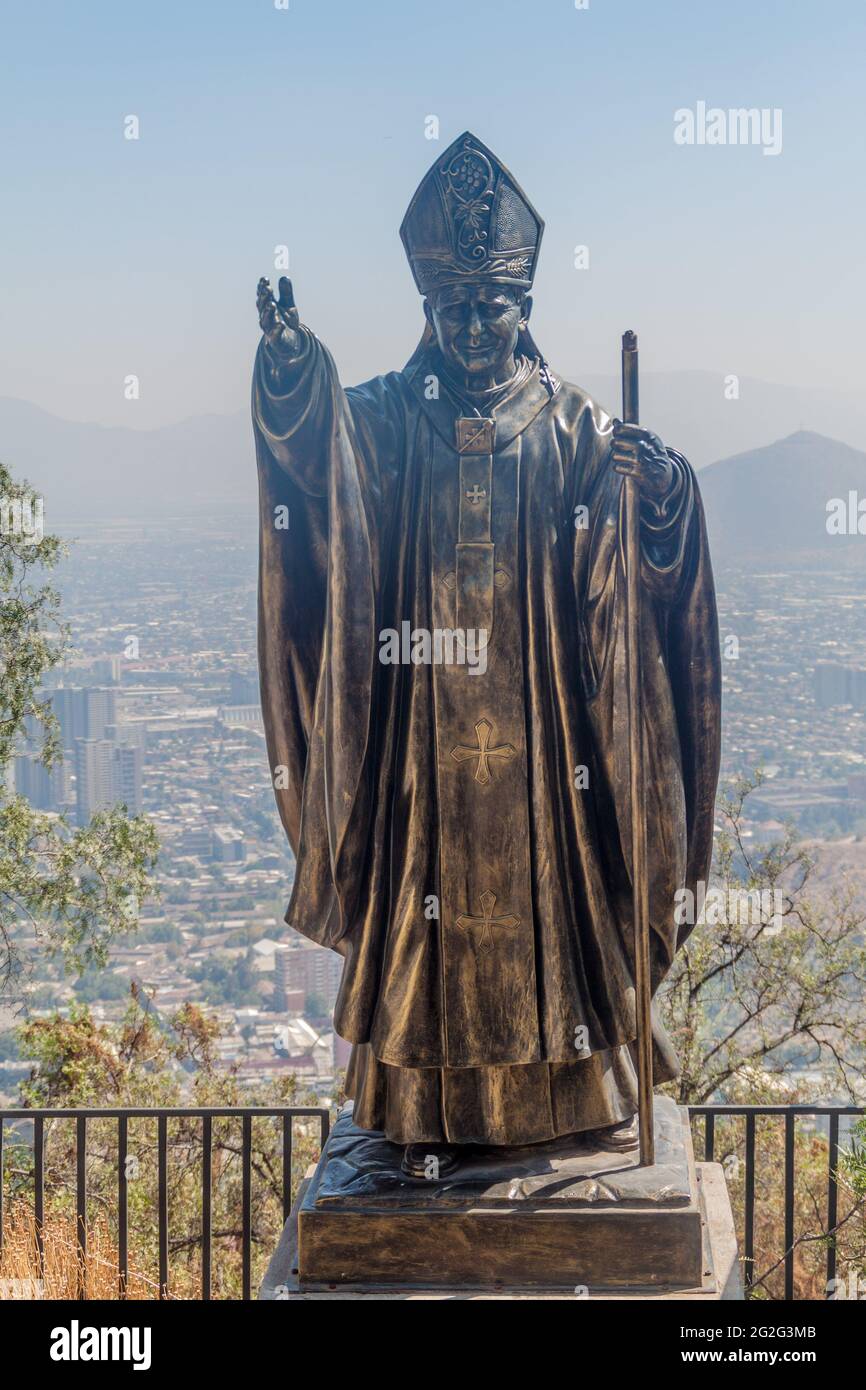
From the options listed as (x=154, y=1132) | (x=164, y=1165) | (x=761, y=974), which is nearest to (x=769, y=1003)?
(x=761, y=974)

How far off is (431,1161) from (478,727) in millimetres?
1229

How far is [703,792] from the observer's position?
4.59m

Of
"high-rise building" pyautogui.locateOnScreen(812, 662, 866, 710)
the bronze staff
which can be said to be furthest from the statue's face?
"high-rise building" pyautogui.locateOnScreen(812, 662, 866, 710)

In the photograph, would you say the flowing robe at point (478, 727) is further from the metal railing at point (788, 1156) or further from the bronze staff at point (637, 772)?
the metal railing at point (788, 1156)

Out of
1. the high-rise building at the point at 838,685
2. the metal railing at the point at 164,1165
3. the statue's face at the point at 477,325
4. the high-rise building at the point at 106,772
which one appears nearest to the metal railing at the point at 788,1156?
the metal railing at the point at 164,1165

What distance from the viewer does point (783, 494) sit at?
10.1m

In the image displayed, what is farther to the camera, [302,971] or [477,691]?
[302,971]

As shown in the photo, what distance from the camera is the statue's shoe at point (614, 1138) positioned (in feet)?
14.7

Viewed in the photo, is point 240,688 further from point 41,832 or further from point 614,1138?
point 614,1138

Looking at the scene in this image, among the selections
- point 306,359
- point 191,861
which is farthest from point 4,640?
point 306,359

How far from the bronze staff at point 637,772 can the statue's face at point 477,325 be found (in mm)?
439

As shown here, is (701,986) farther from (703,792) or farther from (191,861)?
(703,792)

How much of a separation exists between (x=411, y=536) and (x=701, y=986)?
247 inches

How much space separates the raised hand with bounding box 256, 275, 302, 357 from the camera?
13.6 ft
